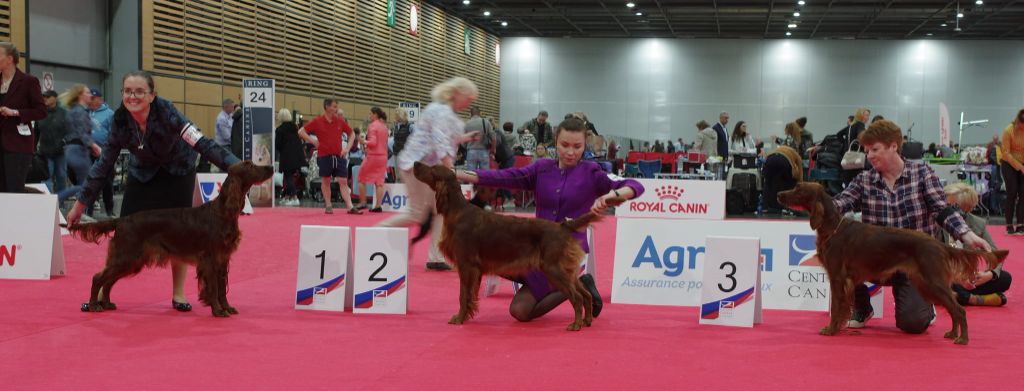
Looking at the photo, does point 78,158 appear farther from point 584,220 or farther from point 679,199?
point 584,220

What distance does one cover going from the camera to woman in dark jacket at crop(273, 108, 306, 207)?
42.3 feet

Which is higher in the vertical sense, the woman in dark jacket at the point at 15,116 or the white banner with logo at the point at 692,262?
the woman in dark jacket at the point at 15,116

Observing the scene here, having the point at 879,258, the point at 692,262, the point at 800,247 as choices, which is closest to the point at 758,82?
the point at 800,247

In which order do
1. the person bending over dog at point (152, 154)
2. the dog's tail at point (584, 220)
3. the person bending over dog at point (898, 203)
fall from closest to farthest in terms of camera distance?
the dog's tail at point (584, 220) → the person bending over dog at point (898, 203) → the person bending over dog at point (152, 154)

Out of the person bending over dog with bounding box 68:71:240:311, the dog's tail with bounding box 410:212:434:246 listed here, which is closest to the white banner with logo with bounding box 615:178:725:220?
the dog's tail with bounding box 410:212:434:246

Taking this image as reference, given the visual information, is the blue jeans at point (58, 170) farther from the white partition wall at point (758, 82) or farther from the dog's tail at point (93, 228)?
the white partition wall at point (758, 82)

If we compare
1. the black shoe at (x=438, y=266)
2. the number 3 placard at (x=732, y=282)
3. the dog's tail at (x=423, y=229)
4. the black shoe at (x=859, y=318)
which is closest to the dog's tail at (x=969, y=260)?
the black shoe at (x=859, y=318)

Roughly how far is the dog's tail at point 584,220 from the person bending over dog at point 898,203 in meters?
1.09

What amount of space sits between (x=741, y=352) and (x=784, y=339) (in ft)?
1.33

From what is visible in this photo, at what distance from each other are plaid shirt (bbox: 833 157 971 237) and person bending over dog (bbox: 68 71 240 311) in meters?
3.02

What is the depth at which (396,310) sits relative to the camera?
452 cm

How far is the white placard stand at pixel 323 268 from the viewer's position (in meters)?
4.57

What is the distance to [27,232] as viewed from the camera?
5.59 metres

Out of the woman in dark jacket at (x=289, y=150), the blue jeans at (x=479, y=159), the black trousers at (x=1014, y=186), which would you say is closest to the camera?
the black trousers at (x=1014, y=186)
